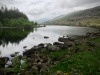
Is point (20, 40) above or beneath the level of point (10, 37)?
beneath

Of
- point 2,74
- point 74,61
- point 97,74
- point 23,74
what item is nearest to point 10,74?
point 2,74

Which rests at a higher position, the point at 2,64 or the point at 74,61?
the point at 74,61

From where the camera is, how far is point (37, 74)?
21.6 meters

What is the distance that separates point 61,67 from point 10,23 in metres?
169

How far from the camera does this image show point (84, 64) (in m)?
23.4

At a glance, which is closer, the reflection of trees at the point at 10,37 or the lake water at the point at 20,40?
the lake water at the point at 20,40

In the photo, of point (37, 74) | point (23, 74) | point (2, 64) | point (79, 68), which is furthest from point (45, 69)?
point (2, 64)

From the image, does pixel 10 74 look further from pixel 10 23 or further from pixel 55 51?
pixel 10 23

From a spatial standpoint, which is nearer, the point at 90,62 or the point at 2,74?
the point at 2,74

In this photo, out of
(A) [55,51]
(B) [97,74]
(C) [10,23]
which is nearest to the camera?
(B) [97,74]

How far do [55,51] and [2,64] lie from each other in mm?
14654

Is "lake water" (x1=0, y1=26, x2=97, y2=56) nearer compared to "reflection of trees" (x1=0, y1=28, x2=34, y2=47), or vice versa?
"lake water" (x1=0, y1=26, x2=97, y2=56)

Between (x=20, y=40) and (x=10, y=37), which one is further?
(x=10, y=37)

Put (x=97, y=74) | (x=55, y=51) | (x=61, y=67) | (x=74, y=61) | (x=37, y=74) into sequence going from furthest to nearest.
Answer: (x=55, y=51)
(x=74, y=61)
(x=61, y=67)
(x=37, y=74)
(x=97, y=74)
